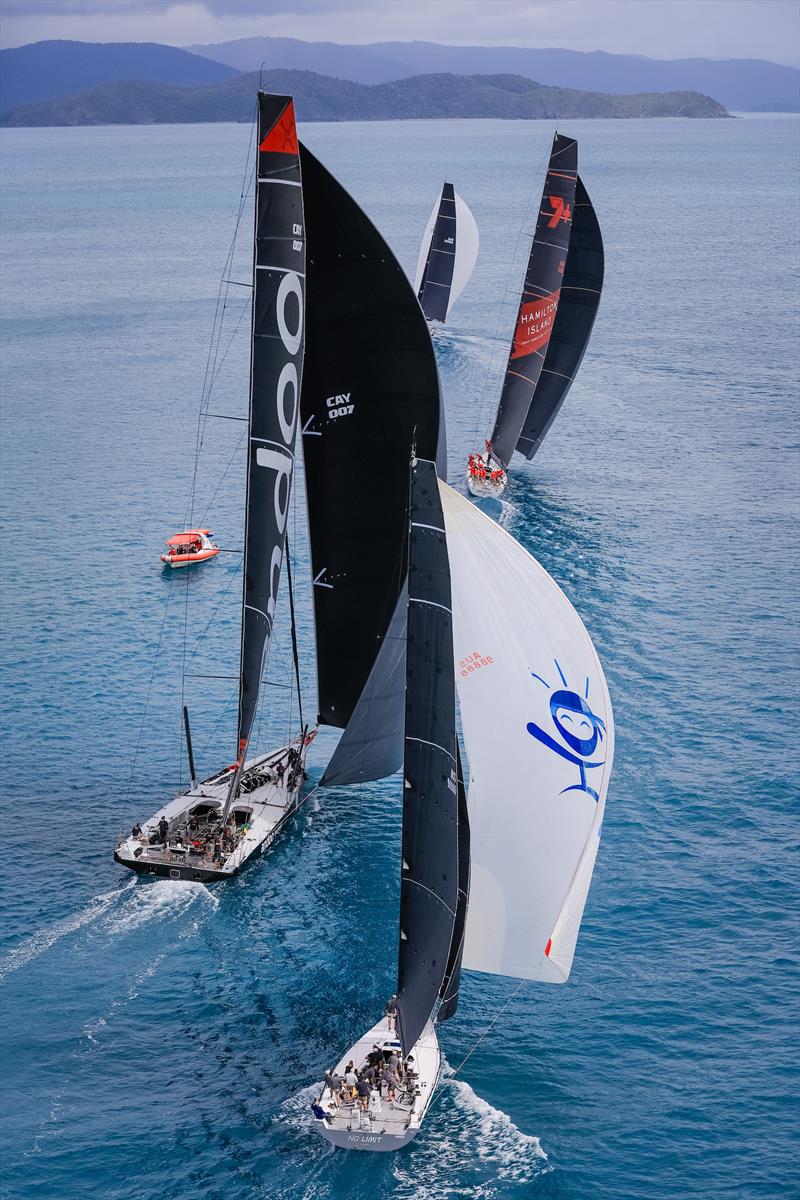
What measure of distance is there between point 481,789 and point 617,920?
13310 mm

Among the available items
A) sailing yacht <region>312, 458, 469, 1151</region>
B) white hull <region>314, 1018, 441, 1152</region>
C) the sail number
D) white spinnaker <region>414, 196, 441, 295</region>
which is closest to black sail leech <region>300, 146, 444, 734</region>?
the sail number

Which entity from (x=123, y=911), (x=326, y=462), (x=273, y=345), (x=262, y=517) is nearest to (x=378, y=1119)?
(x=123, y=911)

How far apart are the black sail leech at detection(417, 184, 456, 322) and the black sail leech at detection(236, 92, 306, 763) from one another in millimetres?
82972

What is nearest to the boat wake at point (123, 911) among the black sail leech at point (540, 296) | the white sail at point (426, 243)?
the black sail leech at point (540, 296)

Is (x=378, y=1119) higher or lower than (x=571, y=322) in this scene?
lower

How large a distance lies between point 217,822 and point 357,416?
14602mm

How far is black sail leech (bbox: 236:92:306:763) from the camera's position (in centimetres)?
4297

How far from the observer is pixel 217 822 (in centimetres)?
4747

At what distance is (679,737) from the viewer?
57031 millimetres

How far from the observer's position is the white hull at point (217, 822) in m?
45.3

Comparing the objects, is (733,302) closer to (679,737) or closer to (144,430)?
(144,430)

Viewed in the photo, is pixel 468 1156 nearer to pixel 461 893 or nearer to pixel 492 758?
pixel 461 893

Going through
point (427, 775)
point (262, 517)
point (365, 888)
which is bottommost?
point (365, 888)

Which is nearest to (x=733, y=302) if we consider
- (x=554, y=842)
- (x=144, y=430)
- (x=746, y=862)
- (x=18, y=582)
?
(x=144, y=430)
